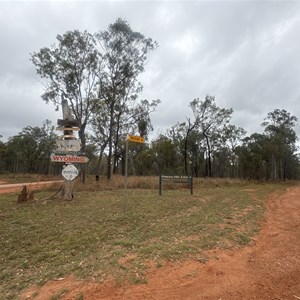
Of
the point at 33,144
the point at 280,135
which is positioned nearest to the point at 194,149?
the point at 280,135

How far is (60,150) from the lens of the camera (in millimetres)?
9406

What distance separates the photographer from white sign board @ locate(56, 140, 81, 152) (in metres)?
9.45

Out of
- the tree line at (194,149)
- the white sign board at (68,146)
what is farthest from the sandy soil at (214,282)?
the tree line at (194,149)

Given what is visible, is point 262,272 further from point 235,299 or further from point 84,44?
point 84,44

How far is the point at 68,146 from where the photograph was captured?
950cm

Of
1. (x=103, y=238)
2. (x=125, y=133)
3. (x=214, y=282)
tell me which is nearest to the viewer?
(x=214, y=282)

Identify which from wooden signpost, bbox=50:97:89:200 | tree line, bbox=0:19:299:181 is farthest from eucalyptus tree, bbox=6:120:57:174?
wooden signpost, bbox=50:97:89:200

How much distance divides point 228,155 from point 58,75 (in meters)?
41.9

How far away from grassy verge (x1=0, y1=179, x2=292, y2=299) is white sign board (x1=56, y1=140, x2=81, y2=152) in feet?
7.47

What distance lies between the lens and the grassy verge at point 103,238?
360 centimetres

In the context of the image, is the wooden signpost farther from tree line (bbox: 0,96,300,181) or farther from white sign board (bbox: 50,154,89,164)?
tree line (bbox: 0,96,300,181)

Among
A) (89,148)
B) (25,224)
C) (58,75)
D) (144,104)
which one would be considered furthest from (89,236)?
(89,148)

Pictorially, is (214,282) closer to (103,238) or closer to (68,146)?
(103,238)

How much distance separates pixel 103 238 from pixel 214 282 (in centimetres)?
255
